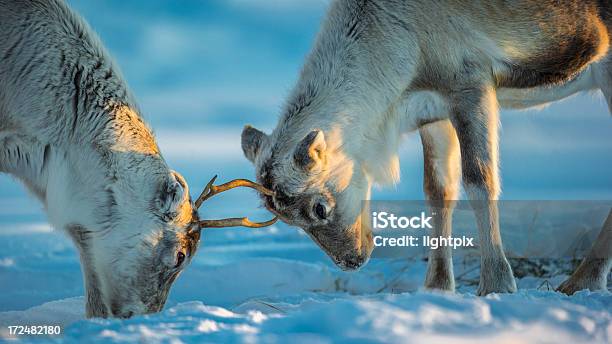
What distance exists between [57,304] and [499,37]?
15.1 feet

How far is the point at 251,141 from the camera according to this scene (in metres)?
7.31

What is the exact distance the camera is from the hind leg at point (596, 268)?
7.67m

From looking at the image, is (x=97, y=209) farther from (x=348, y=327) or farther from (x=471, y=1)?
(x=471, y=1)

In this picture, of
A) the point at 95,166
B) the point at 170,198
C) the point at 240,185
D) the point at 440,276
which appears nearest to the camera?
the point at 170,198

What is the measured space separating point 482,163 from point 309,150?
158cm

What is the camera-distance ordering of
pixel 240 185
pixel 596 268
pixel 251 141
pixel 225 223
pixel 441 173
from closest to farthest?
pixel 225 223, pixel 240 185, pixel 251 141, pixel 596 268, pixel 441 173

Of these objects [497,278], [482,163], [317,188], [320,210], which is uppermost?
[482,163]

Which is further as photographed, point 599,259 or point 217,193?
point 599,259

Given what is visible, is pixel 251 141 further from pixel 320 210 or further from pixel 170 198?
pixel 170 198

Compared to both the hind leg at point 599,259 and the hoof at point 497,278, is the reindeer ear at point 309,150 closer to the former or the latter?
the hoof at point 497,278

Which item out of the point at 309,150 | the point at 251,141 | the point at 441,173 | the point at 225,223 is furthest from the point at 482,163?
the point at 225,223

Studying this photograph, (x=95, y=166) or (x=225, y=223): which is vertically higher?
(x=95, y=166)

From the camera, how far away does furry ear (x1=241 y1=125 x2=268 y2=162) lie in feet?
23.9

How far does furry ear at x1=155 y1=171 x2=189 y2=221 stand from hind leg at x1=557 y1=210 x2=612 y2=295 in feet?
12.2
